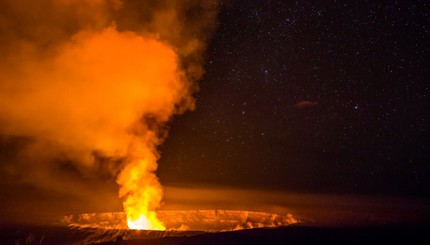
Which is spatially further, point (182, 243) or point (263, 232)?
point (263, 232)

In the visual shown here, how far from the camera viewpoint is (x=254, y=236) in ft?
71.3

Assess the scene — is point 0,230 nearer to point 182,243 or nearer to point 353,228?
point 182,243

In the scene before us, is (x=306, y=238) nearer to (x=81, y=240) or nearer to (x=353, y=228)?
(x=353, y=228)

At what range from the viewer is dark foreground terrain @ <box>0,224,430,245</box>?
68.2ft

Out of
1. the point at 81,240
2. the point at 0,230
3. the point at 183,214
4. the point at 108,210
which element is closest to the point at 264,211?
the point at 183,214

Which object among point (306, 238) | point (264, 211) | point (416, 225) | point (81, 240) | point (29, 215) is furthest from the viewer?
point (264, 211)

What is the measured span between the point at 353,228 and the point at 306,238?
3.95 m

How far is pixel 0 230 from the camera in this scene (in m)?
23.3

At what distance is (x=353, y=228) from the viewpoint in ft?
78.7

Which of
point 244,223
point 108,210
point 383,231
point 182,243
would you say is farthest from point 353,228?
point 108,210

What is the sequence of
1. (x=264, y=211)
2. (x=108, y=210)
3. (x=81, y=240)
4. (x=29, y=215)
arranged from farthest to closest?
(x=264, y=211), (x=108, y=210), (x=29, y=215), (x=81, y=240)

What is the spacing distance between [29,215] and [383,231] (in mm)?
20852

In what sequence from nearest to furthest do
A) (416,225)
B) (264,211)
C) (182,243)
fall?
1. (182,243)
2. (416,225)
3. (264,211)

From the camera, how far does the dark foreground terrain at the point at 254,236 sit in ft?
68.2
